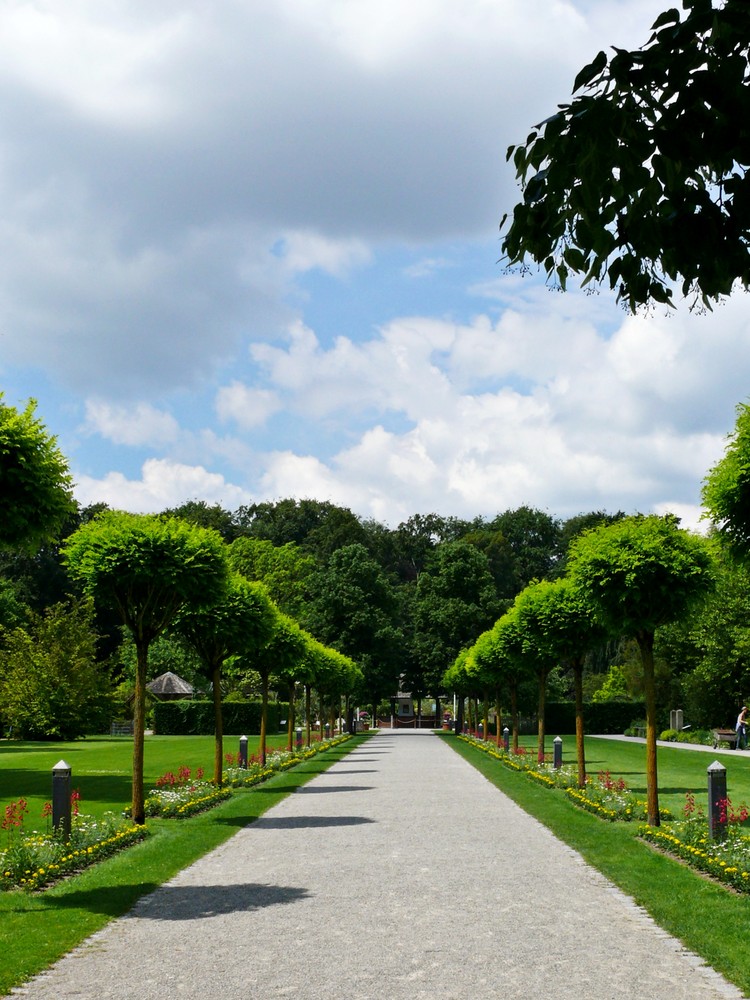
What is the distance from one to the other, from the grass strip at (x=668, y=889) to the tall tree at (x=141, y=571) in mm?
6383

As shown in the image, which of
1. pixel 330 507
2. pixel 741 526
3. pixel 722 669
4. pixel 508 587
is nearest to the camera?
pixel 741 526

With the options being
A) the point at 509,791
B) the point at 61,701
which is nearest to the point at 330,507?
the point at 61,701

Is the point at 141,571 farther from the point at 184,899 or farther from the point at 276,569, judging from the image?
the point at 276,569

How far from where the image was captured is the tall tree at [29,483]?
1072 centimetres

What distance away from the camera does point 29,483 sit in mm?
10781

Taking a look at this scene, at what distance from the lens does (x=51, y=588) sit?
250 ft

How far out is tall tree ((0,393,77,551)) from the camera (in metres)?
10.7

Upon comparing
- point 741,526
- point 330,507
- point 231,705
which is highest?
point 330,507

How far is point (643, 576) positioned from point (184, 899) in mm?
9041

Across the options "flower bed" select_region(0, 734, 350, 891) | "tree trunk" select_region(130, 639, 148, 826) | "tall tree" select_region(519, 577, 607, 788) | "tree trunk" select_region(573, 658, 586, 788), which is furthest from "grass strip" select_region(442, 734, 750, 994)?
"tall tree" select_region(519, 577, 607, 788)

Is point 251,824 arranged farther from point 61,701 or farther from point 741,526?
point 61,701

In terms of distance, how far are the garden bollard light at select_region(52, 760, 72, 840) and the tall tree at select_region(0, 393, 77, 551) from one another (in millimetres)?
2966

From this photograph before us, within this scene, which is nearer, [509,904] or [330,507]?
[509,904]

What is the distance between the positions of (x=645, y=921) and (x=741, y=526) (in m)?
5.38
